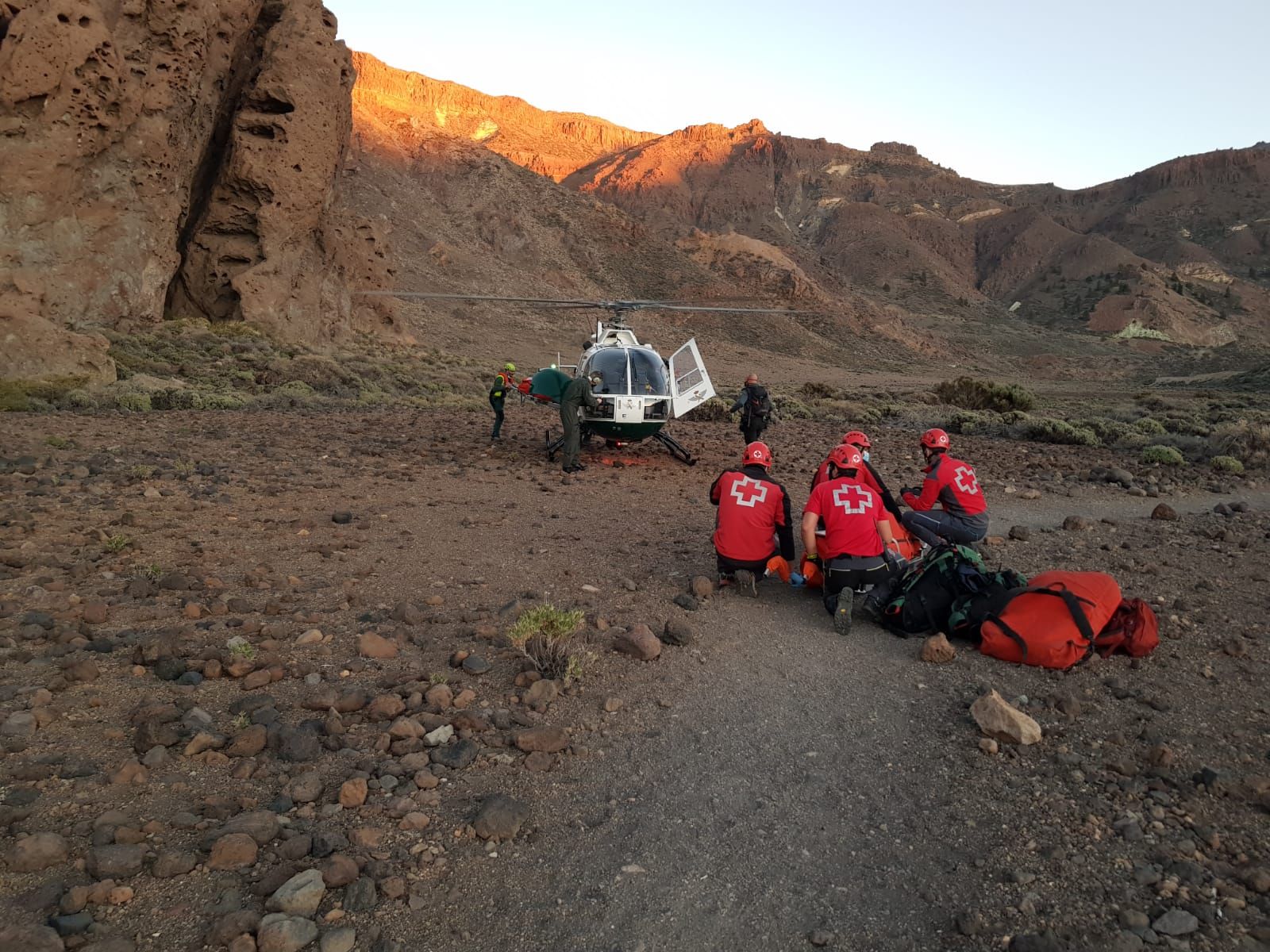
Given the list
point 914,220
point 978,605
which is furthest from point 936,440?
point 914,220

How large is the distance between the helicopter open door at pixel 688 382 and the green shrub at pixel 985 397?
18919 millimetres

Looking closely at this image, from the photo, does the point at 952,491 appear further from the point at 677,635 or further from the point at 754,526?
the point at 677,635

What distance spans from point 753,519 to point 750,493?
0.23m

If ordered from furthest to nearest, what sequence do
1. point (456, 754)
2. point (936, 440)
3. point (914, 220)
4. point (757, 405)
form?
point (914, 220) < point (757, 405) < point (936, 440) < point (456, 754)

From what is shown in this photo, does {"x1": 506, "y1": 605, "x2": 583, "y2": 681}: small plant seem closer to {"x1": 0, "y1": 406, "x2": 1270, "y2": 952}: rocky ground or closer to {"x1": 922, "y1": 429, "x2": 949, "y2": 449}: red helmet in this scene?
{"x1": 0, "y1": 406, "x2": 1270, "y2": 952}: rocky ground

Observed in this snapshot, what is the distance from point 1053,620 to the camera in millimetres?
5402

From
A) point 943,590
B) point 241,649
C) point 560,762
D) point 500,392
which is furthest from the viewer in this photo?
point 500,392

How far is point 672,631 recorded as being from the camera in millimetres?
5809

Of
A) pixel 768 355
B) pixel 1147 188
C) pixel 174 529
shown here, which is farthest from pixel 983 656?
pixel 1147 188

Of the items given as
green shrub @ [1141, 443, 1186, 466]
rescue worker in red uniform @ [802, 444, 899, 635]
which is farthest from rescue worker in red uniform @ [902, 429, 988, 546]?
green shrub @ [1141, 443, 1186, 466]

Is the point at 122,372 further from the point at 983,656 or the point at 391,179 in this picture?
the point at 391,179

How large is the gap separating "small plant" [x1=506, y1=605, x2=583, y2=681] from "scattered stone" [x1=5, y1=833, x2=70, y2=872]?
2514 millimetres

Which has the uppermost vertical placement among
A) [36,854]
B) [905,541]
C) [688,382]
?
[688,382]

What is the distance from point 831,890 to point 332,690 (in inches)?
113
